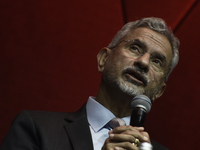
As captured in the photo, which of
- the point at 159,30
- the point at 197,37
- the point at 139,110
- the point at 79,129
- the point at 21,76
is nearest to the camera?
the point at 139,110

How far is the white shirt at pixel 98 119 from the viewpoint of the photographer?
1.07m

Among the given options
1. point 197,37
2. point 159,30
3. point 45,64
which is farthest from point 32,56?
point 197,37

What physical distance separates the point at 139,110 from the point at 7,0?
1.02 m

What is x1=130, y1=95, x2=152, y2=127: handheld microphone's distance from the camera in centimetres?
73

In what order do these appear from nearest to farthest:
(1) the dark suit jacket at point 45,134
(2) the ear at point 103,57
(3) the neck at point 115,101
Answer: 1. (1) the dark suit jacket at point 45,134
2. (3) the neck at point 115,101
3. (2) the ear at point 103,57

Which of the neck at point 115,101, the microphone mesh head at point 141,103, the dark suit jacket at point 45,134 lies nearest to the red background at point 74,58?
the neck at point 115,101

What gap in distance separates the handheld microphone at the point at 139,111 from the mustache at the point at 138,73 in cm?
34

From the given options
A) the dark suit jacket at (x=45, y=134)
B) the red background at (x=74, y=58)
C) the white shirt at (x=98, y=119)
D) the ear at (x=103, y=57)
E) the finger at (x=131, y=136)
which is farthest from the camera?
the red background at (x=74, y=58)

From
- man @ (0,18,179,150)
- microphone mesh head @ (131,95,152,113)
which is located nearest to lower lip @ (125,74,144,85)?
man @ (0,18,179,150)

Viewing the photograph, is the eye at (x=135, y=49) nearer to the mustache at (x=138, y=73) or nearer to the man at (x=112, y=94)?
the man at (x=112, y=94)

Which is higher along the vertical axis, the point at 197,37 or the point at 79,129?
the point at 197,37

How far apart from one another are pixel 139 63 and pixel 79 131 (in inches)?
13.0

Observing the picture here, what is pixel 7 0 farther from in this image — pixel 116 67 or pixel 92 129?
pixel 92 129

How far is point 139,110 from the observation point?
75cm
